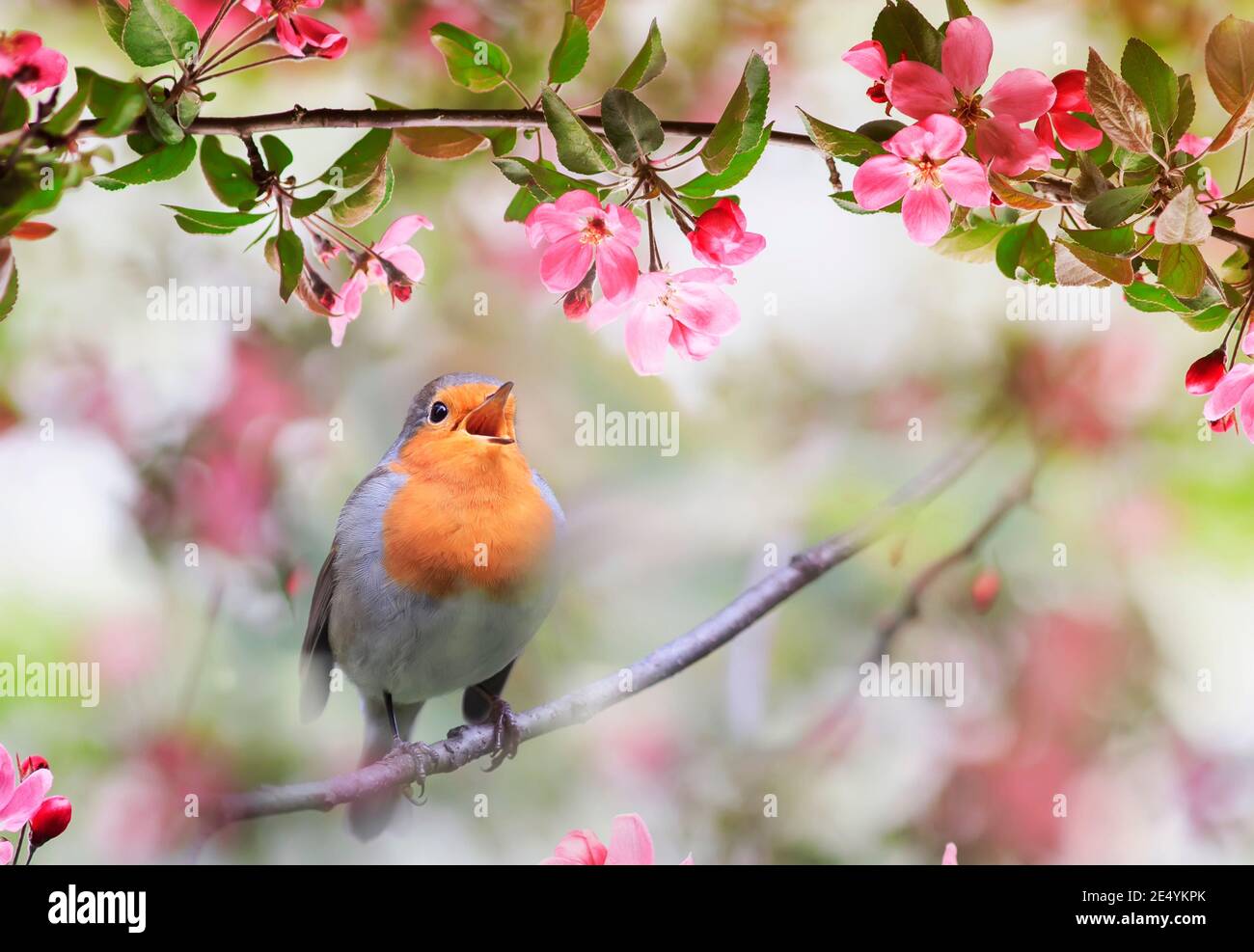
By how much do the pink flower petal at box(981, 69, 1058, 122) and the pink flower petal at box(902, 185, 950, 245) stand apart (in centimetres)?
8

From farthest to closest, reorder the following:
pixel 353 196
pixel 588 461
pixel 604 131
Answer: pixel 588 461, pixel 353 196, pixel 604 131

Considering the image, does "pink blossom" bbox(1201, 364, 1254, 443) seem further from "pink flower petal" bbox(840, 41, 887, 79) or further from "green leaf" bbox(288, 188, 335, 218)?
"green leaf" bbox(288, 188, 335, 218)

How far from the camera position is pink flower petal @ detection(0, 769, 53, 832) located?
103 cm

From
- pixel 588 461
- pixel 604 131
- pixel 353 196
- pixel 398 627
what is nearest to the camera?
pixel 604 131

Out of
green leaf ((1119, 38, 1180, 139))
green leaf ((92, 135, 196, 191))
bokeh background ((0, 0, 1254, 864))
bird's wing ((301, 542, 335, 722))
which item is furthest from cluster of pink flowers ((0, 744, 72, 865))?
green leaf ((1119, 38, 1180, 139))

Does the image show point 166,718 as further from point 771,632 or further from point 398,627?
point 771,632

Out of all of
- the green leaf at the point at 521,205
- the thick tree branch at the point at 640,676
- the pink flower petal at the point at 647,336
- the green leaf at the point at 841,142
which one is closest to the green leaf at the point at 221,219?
the green leaf at the point at 521,205

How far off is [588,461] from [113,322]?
61cm

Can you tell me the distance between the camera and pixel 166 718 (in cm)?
119

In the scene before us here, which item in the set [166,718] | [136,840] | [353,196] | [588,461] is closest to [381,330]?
[588,461]

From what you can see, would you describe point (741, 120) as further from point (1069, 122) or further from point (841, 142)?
point (1069, 122)

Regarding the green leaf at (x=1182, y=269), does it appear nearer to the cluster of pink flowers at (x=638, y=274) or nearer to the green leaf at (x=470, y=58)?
the cluster of pink flowers at (x=638, y=274)

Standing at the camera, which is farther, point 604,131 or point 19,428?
point 19,428

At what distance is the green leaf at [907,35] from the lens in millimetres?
775
